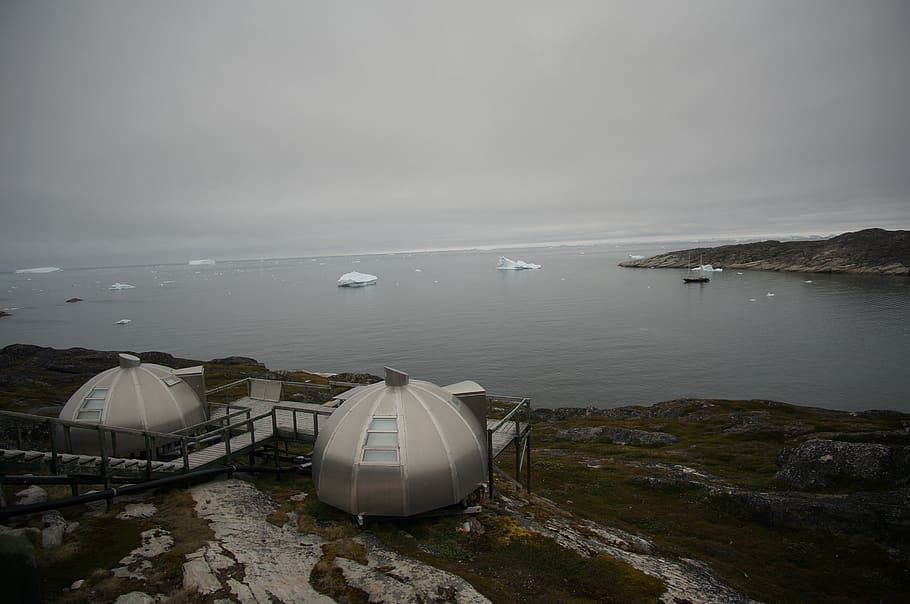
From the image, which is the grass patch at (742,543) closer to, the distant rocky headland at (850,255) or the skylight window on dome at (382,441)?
the skylight window on dome at (382,441)

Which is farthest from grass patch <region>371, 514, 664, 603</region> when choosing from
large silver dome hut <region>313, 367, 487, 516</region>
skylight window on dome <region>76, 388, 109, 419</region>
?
skylight window on dome <region>76, 388, 109, 419</region>

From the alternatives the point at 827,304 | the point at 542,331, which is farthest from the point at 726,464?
the point at 827,304

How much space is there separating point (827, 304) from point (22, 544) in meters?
131

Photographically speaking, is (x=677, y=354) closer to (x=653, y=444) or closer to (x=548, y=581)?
(x=653, y=444)

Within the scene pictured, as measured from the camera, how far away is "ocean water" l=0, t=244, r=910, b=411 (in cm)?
5509

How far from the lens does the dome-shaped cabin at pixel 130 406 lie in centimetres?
1630

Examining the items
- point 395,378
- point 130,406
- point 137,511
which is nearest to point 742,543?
point 395,378

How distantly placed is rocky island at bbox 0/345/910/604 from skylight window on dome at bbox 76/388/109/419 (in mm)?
2945

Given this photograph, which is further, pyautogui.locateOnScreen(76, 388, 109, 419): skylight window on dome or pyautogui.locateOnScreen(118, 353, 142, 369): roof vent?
pyautogui.locateOnScreen(118, 353, 142, 369): roof vent

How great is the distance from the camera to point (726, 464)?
1055 inches

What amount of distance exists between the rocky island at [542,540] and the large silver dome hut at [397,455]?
3.01 ft

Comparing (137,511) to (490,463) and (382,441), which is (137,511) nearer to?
(382,441)

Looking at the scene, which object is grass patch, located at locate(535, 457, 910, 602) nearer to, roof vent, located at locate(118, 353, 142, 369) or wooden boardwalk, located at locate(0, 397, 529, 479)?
wooden boardwalk, located at locate(0, 397, 529, 479)

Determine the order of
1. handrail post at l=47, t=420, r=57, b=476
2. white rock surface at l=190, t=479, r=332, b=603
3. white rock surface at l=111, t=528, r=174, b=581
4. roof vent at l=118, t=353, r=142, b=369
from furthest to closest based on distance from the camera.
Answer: roof vent at l=118, t=353, r=142, b=369, handrail post at l=47, t=420, r=57, b=476, white rock surface at l=111, t=528, r=174, b=581, white rock surface at l=190, t=479, r=332, b=603
